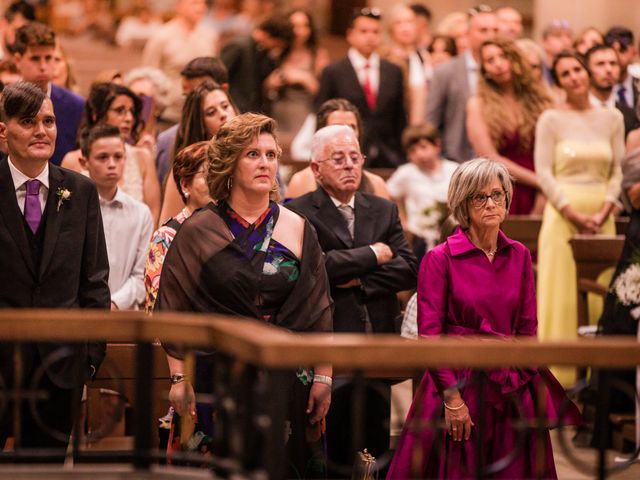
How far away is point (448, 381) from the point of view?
17.7ft

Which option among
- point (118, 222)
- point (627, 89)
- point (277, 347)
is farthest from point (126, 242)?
point (627, 89)

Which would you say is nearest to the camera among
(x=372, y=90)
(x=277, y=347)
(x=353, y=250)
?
(x=277, y=347)

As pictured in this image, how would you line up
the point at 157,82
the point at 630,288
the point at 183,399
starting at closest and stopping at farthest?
the point at 183,399, the point at 630,288, the point at 157,82

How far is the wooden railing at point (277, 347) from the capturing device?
13.4 ft

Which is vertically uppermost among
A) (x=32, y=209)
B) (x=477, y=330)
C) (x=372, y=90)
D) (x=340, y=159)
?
(x=372, y=90)

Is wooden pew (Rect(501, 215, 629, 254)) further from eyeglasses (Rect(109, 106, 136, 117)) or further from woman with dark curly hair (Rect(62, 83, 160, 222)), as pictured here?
eyeglasses (Rect(109, 106, 136, 117))

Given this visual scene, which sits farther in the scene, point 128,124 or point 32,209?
point 128,124

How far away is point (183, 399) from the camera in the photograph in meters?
5.11

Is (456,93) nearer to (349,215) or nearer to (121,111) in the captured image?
(121,111)

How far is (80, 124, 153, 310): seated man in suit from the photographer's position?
6930 mm

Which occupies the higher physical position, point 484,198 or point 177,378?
point 484,198

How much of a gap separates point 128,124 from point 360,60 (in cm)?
332

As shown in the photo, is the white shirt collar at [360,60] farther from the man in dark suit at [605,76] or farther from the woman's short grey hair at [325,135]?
the woman's short grey hair at [325,135]

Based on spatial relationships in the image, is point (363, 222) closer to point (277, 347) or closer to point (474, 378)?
point (474, 378)
